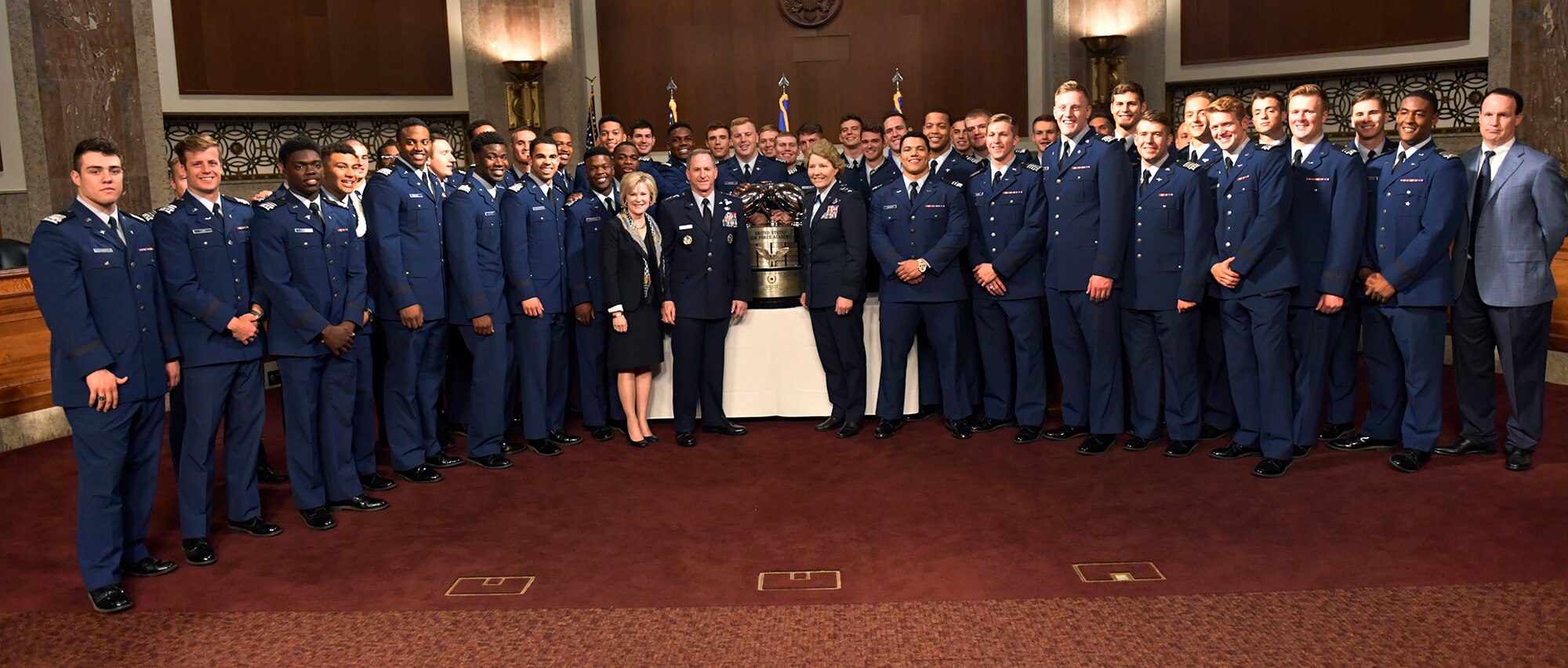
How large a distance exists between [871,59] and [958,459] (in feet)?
22.1

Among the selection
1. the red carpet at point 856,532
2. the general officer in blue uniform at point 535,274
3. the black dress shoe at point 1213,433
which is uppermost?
the general officer in blue uniform at point 535,274

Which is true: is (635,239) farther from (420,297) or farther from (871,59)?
(871,59)

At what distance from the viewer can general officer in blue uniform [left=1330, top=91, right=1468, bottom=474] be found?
15.7ft

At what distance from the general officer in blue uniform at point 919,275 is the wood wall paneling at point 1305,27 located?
551 centimetres

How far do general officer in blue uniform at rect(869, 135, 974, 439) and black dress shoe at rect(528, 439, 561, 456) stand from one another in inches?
62.7

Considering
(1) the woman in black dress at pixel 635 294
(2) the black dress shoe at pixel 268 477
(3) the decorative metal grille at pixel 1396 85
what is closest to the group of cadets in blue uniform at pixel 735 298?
(1) the woman in black dress at pixel 635 294

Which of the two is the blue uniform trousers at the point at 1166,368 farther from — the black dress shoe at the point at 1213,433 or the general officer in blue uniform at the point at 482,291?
the general officer in blue uniform at the point at 482,291

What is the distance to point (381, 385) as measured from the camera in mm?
5375

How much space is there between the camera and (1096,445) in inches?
210

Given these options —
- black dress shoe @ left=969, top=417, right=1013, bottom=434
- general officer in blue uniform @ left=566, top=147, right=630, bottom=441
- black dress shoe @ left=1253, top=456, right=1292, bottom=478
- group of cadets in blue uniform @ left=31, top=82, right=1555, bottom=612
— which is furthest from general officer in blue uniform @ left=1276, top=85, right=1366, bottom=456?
general officer in blue uniform @ left=566, top=147, right=630, bottom=441

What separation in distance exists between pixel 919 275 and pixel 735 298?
3.13 ft

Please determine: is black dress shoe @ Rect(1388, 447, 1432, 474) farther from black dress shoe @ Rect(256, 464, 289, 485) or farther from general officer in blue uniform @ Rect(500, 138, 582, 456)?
black dress shoe @ Rect(256, 464, 289, 485)

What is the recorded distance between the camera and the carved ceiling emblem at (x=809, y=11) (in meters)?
11.1

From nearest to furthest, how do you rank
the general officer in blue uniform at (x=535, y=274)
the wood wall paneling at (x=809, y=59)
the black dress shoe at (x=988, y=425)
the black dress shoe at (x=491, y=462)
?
the black dress shoe at (x=491, y=462)
the general officer in blue uniform at (x=535, y=274)
the black dress shoe at (x=988, y=425)
the wood wall paneling at (x=809, y=59)
